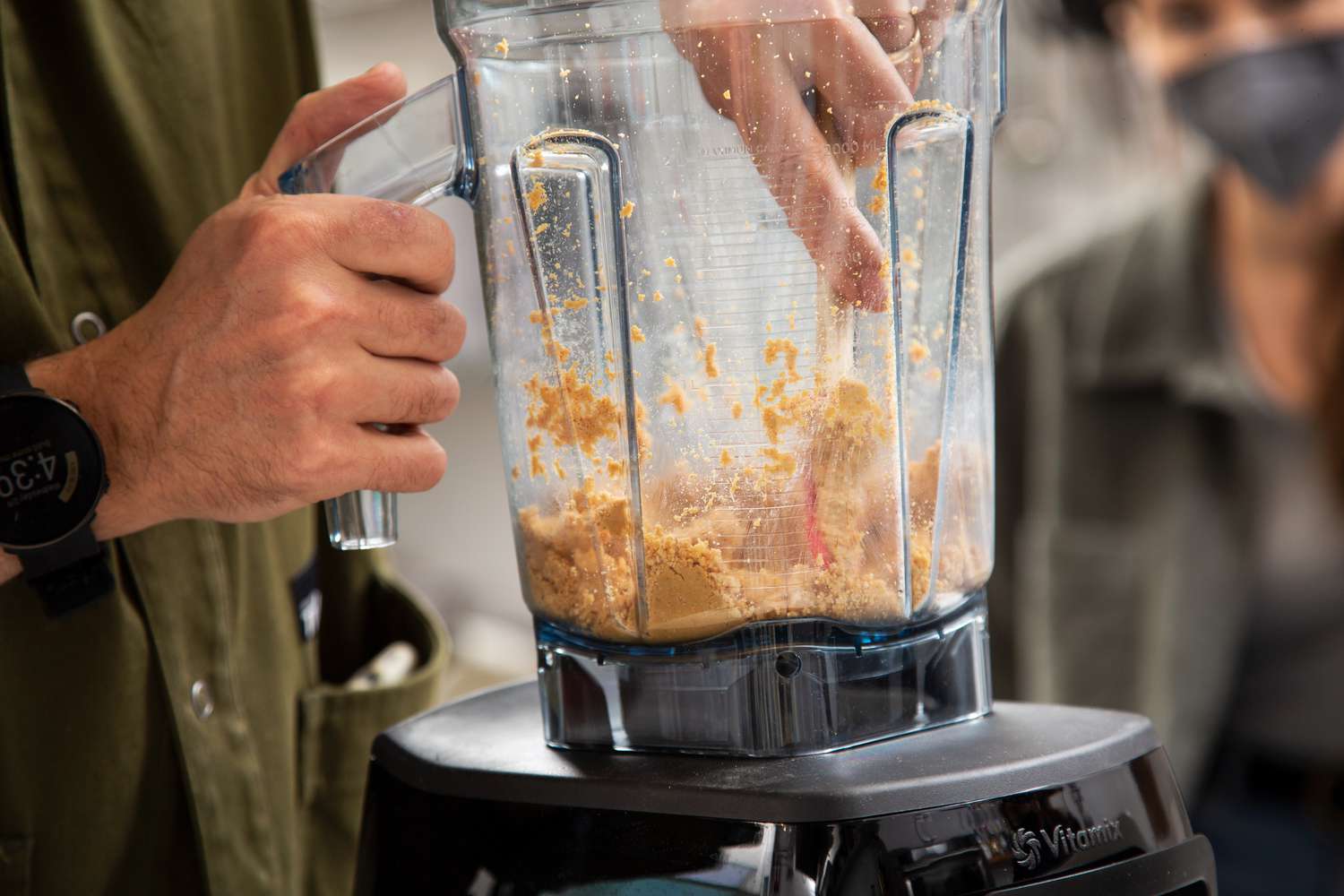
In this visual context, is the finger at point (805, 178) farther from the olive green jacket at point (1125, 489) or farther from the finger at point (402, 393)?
the olive green jacket at point (1125, 489)

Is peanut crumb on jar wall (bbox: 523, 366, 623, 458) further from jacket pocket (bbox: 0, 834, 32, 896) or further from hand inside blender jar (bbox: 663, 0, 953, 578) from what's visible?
jacket pocket (bbox: 0, 834, 32, 896)

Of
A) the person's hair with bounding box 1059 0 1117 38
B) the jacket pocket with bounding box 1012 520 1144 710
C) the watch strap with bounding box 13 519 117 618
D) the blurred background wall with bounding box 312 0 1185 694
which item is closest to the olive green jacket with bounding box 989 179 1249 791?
the jacket pocket with bounding box 1012 520 1144 710

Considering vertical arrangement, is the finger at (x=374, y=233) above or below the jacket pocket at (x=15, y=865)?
above

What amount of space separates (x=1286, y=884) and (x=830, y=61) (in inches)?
56.4

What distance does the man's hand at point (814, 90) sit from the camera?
1.57ft

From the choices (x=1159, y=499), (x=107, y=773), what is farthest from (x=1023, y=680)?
(x=107, y=773)

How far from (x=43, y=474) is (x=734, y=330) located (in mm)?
313

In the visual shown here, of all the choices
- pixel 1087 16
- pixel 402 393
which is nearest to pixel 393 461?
pixel 402 393

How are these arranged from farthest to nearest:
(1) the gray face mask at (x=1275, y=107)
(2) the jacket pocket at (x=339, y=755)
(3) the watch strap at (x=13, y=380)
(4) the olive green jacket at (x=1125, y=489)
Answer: (4) the olive green jacket at (x=1125, y=489), (1) the gray face mask at (x=1275, y=107), (2) the jacket pocket at (x=339, y=755), (3) the watch strap at (x=13, y=380)

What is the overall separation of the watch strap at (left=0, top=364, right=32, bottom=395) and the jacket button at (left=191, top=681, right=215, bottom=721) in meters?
0.20

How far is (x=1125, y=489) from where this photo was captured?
5.75ft

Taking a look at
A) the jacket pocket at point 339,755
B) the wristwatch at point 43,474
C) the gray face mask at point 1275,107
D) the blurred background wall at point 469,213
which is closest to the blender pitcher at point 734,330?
the wristwatch at point 43,474

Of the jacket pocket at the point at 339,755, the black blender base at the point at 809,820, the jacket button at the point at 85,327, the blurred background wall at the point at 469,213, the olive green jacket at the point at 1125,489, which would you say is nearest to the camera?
the black blender base at the point at 809,820

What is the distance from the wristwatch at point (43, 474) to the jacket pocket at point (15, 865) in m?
0.16
